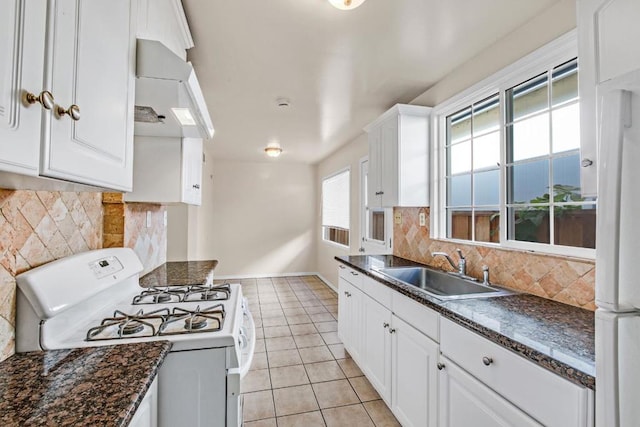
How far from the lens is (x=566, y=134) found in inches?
63.7

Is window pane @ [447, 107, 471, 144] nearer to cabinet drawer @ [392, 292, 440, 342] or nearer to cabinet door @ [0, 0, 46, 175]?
cabinet drawer @ [392, 292, 440, 342]

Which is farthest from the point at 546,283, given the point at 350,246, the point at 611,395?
the point at 350,246

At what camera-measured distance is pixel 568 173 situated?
1.61 meters

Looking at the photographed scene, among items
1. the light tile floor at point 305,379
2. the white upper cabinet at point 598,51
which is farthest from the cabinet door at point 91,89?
the light tile floor at point 305,379

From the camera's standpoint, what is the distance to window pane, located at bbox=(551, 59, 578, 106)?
1593mm

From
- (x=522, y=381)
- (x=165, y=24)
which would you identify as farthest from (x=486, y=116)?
(x=165, y=24)

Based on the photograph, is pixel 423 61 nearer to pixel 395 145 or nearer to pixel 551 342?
pixel 395 145

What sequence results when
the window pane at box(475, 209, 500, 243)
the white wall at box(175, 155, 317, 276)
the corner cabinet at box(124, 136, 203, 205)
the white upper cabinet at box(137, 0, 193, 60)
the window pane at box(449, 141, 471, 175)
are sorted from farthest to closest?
1. the white wall at box(175, 155, 317, 276)
2. the window pane at box(449, 141, 471, 175)
3. the window pane at box(475, 209, 500, 243)
4. the corner cabinet at box(124, 136, 203, 205)
5. the white upper cabinet at box(137, 0, 193, 60)

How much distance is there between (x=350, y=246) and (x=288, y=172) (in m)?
2.45

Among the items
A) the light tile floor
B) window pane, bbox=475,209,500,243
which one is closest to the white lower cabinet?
the light tile floor

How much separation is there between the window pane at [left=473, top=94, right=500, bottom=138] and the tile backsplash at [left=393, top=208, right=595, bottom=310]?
0.78 meters

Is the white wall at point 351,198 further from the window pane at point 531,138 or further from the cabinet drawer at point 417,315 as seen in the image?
the cabinet drawer at point 417,315

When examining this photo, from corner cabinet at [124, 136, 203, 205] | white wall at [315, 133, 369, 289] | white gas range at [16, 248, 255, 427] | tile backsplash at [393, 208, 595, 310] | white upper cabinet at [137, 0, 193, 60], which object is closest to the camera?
white gas range at [16, 248, 255, 427]

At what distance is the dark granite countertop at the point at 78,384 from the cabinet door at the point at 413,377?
1230 mm
